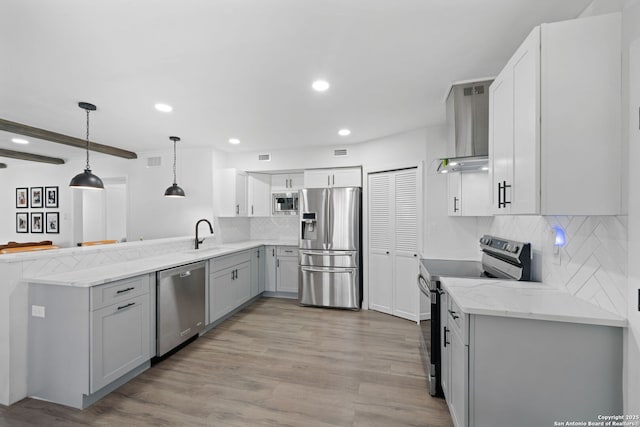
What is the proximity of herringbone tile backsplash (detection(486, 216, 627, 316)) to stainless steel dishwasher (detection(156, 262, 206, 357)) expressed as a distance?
3289mm

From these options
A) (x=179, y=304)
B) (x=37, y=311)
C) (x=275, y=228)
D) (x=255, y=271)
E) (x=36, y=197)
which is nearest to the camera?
(x=37, y=311)

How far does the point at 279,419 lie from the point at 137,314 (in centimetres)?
155

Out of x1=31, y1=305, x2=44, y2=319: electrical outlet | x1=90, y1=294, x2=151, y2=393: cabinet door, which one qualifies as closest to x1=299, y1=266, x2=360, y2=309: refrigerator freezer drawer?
x1=90, y1=294, x2=151, y2=393: cabinet door

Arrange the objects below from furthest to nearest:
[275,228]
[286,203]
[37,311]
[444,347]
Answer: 1. [275,228]
2. [286,203]
3. [37,311]
4. [444,347]

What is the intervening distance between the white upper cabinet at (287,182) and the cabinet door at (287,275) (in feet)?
4.20

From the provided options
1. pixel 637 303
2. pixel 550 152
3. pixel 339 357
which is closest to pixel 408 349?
pixel 339 357

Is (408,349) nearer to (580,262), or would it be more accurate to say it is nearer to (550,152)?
(580,262)

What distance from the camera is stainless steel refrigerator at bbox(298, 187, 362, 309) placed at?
13.5 feet

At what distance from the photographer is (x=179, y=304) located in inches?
114

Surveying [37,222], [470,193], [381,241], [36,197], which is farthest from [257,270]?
[36,197]

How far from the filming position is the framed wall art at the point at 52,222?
5.41m

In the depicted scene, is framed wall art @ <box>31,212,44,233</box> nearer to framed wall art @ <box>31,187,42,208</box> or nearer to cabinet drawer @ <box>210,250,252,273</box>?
framed wall art @ <box>31,187,42,208</box>

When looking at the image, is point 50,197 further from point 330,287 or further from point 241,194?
point 330,287

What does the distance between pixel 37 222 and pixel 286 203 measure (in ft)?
17.1
